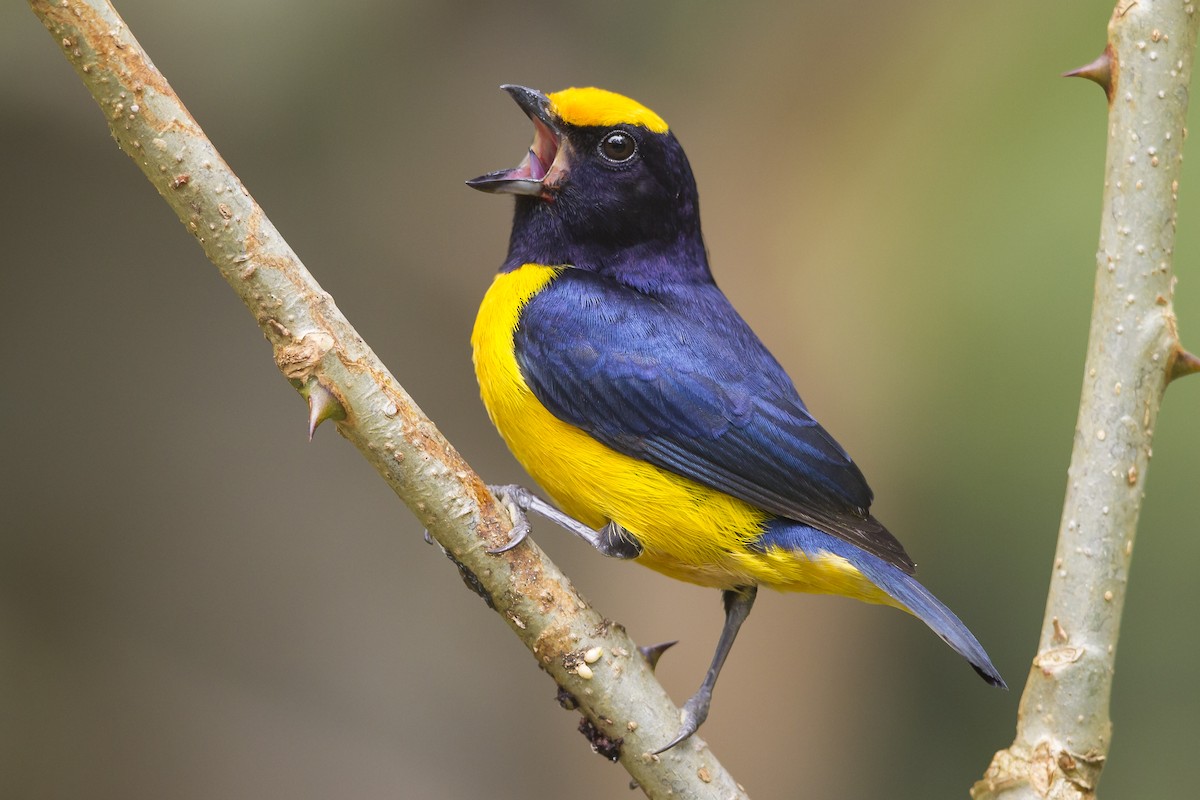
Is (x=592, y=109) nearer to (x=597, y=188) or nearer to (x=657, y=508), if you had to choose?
(x=597, y=188)

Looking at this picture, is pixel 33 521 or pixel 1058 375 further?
pixel 33 521

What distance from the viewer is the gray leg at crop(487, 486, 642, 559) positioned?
2.79 m

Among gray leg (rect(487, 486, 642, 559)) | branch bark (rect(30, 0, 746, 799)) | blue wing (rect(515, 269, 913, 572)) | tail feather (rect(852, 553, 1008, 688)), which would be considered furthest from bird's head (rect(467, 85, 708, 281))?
branch bark (rect(30, 0, 746, 799))

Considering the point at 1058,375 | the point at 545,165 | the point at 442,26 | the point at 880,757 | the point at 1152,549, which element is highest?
the point at 442,26

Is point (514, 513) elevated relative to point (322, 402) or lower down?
lower down

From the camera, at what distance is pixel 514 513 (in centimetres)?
260

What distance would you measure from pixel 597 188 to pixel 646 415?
2.60ft

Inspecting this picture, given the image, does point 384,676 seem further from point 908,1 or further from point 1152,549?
point 908,1

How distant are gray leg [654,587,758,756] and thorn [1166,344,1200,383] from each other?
1.13 meters

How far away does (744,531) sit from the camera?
3.00 meters

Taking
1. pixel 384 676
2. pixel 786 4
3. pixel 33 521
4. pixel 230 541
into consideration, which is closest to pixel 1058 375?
pixel 786 4

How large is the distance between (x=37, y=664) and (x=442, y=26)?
349cm

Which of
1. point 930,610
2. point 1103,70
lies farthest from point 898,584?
point 1103,70

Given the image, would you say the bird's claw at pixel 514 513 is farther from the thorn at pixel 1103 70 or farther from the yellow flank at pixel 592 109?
the thorn at pixel 1103 70
